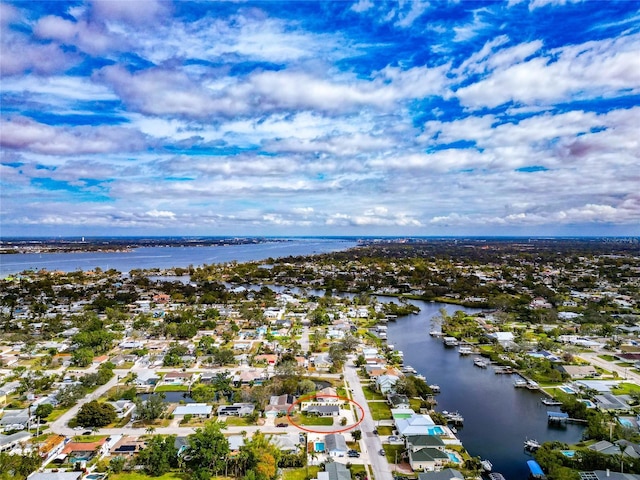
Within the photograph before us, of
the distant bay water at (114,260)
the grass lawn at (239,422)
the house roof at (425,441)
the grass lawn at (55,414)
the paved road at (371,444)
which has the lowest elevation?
the paved road at (371,444)

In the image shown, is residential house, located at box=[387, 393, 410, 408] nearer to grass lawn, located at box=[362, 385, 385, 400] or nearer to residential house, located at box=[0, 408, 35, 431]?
grass lawn, located at box=[362, 385, 385, 400]

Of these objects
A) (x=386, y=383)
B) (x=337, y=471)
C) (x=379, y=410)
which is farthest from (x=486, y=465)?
(x=386, y=383)

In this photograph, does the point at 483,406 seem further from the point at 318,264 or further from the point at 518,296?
the point at 318,264

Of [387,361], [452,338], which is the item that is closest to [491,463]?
[387,361]

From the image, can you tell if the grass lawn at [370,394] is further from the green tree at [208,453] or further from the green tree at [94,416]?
the green tree at [94,416]

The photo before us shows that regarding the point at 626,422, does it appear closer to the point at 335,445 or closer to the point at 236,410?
the point at 335,445

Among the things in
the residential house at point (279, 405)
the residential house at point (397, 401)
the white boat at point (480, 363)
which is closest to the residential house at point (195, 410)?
the residential house at point (279, 405)

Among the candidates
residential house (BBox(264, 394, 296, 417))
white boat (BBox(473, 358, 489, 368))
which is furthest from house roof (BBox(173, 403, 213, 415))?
white boat (BBox(473, 358, 489, 368))
